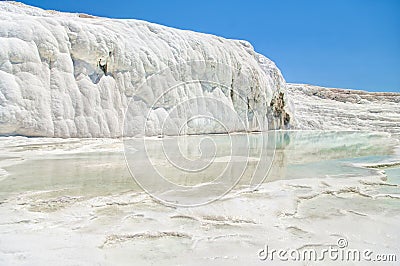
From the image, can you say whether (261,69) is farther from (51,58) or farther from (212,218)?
(212,218)

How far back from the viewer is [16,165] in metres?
6.00

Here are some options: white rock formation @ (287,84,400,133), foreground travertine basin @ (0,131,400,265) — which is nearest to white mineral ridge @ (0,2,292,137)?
foreground travertine basin @ (0,131,400,265)

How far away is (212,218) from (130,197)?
125 centimetres

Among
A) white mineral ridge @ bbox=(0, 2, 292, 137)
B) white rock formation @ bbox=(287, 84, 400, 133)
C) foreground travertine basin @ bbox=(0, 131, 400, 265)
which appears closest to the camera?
foreground travertine basin @ bbox=(0, 131, 400, 265)

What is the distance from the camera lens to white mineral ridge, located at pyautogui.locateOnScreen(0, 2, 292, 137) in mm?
11188

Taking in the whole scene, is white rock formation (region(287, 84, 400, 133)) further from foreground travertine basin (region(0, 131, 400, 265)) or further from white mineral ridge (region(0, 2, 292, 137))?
foreground travertine basin (region(0, 131, 400, 265))

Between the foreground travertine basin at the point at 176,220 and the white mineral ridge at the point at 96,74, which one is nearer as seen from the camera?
the foreground travertine basin at the point at 176,220

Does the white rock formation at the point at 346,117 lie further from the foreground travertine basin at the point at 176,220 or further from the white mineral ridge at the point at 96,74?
the foreground travertine basin at the point at 176,220

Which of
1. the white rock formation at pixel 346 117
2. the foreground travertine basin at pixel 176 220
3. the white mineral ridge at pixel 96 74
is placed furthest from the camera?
the white rock formation at pixel 346 117

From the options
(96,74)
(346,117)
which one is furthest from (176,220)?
(346,117)

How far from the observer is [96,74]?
13.9m

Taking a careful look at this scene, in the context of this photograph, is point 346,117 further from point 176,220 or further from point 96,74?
point 176,220

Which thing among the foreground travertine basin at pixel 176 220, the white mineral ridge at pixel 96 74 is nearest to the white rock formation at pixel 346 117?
the white mineral ridge at pixel 96 74

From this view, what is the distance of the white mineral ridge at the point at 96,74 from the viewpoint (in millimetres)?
11188
